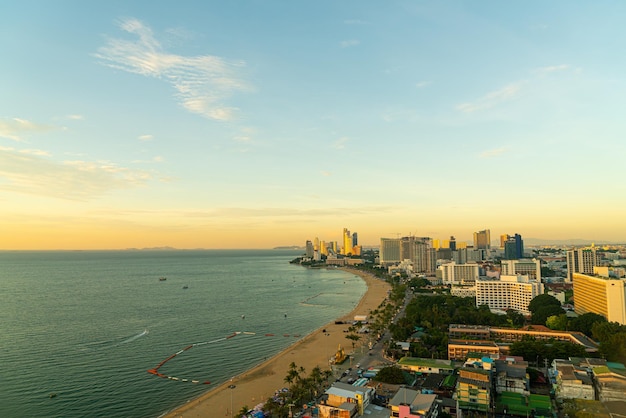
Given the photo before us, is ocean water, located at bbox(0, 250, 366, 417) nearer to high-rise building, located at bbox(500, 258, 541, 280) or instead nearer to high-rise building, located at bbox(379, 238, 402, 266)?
high-rise building, located at bbox(500, 258, 541, 280)

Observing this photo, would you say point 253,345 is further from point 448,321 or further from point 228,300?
point 228,300

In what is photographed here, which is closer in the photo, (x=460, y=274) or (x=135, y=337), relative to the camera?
(x=135, y=337)

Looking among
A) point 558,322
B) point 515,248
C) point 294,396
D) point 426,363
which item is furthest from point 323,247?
point 294,396

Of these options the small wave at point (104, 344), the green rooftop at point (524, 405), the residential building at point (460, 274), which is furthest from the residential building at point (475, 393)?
the residential building at point (460, 274)

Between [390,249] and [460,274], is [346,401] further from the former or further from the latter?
[390,249]

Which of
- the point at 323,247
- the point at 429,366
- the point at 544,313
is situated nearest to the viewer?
the point at 429,366

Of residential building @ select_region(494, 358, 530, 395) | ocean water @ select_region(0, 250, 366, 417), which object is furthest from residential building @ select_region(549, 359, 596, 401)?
ocean water @ select_region(0, 250, 366, 417)

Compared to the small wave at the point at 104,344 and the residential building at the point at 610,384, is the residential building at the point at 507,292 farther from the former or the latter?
the small wave at the point at 104,344

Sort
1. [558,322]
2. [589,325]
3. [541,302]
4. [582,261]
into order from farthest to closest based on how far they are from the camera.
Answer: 1. [582,261]
2. [541,302]
3. [558,322]
4. [589,325]
